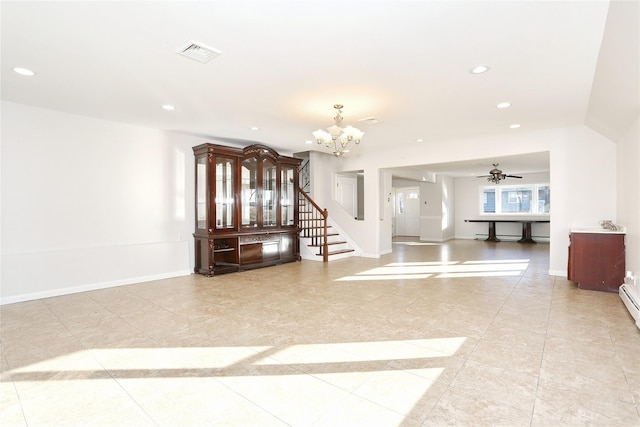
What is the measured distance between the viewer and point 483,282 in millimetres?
5348

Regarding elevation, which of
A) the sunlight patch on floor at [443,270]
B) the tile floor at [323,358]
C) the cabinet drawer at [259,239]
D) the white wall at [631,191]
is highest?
the white wall at [631,191]

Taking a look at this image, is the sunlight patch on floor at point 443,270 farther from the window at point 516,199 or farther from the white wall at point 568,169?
the window at point 516,199

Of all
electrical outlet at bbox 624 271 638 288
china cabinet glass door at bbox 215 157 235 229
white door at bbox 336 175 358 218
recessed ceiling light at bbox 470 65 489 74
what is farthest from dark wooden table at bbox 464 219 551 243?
china cabinet glass door at bbox 215 157 235 229

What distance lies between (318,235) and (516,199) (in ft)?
27.6

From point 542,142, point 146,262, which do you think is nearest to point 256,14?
point 146,262

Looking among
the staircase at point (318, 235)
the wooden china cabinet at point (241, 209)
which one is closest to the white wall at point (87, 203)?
the wooden china cabinet at point (241, 209)

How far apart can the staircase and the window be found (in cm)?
709

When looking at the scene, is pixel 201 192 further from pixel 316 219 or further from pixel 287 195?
pixel 316 219

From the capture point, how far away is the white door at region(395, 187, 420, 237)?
1399 cm

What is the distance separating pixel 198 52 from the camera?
3037 mm

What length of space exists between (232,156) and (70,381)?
15.5 feet

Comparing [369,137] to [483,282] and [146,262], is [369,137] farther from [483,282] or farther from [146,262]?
[146,262]

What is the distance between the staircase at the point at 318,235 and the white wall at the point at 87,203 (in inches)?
A: 114

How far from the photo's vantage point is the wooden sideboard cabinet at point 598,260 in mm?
4625
